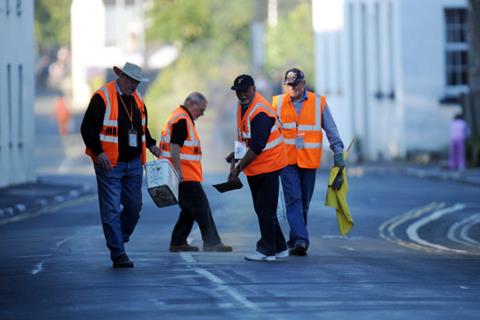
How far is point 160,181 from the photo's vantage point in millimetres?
14406

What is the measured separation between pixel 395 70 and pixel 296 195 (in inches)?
1009

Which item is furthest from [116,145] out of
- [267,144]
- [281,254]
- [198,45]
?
[198,45]

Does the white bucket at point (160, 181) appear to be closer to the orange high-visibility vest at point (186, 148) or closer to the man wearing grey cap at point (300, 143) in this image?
the orange high-visibility vest at point (186, 148)

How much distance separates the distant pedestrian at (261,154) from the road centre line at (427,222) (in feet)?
9.79

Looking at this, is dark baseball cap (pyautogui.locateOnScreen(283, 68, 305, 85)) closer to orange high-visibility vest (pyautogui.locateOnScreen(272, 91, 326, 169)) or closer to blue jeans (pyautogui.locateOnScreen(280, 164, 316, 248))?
orange high-visibility vest (pyautogui.locateOnScreen(272, 91, 326, 169))

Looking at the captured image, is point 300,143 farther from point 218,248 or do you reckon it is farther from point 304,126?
point 218,248

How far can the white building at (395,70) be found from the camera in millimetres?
40094

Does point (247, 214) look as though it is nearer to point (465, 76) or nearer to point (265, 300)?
point (265, 300)

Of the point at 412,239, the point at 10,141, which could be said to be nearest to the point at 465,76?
the point at 10,141

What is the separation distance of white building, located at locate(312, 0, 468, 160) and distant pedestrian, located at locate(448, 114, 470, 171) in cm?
563

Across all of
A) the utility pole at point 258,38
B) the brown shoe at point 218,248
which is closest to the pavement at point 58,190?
the brown shoe at point 218,248

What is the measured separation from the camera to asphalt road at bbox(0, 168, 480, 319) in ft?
35.8

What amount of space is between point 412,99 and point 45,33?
68978 mm

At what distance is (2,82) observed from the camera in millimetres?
29703
